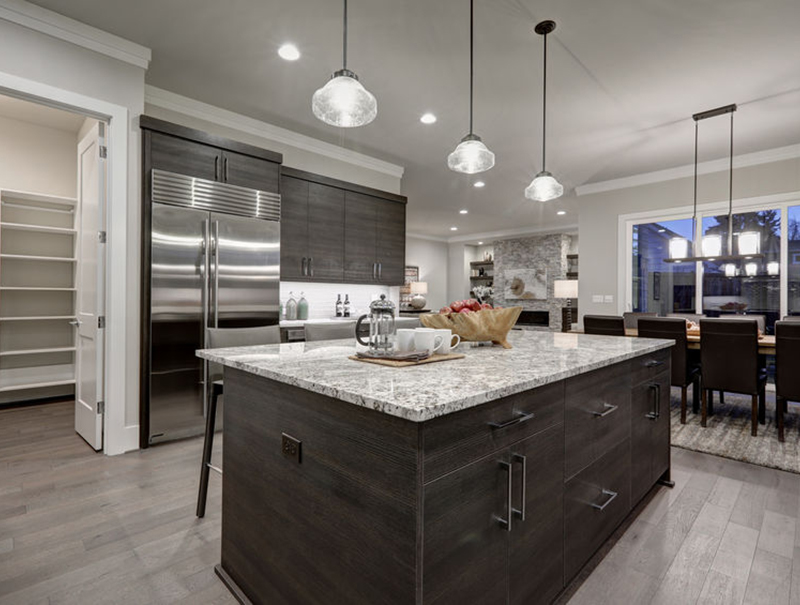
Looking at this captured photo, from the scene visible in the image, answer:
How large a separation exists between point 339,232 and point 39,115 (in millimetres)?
3108

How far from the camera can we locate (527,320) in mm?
10742

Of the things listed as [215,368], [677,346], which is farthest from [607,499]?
[677,346]

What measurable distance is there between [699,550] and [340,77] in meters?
2.61

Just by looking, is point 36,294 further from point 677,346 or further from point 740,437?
point 740,437

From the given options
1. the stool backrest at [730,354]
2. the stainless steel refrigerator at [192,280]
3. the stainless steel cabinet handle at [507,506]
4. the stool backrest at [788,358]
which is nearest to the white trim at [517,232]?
the stool backrest at [730,354]

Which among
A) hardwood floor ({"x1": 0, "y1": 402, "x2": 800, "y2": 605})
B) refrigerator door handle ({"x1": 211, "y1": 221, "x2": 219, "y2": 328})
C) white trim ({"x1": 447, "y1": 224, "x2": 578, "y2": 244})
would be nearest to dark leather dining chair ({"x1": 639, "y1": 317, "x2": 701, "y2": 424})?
hardwood floor ({"x1": 0, "y1": 402, "x2": 800, "y2": 605})

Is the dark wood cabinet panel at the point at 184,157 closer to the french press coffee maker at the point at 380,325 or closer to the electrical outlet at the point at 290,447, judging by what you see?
the french press coffee maker at the point at 380,325

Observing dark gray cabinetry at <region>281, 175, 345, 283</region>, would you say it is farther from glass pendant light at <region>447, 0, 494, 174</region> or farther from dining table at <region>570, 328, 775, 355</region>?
dining table at <region>570, 328, 775, 355</region>

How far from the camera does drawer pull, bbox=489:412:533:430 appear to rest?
1.09 metres

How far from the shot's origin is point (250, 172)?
11.7 feet

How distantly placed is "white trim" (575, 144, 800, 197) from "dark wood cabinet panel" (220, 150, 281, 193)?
4.69m

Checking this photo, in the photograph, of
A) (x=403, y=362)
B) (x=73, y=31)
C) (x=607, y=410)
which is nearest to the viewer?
(x=403, y=362)

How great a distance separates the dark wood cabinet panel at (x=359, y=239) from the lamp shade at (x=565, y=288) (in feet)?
18.7

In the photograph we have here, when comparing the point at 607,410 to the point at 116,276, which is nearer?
the point at 607,410
